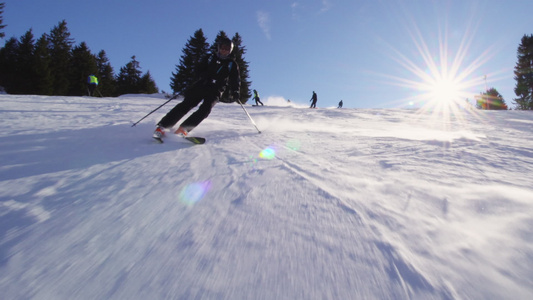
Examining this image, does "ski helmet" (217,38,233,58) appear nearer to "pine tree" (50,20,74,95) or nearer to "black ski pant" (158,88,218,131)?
"black ski pant" (158,88,218,131)

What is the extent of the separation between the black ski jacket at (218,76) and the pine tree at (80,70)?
40.8 metres

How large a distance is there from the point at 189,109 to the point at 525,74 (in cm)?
5691

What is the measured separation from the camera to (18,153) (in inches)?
80.9

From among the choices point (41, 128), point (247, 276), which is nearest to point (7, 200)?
point (247, 276)

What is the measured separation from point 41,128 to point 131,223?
3.29 m

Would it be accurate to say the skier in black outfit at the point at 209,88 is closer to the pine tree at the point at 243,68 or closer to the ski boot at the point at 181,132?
the ski boot at the point at 181,132

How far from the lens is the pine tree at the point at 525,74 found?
37.1 meters

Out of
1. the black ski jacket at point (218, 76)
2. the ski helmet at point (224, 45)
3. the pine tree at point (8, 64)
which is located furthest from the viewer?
the pine tree at point (8, 64)

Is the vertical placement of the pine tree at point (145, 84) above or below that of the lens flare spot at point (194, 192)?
above

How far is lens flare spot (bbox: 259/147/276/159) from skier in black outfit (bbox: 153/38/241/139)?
3.94 ft

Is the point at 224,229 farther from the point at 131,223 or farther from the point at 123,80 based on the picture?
the point at 123,80

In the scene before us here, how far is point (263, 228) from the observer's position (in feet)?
3.69

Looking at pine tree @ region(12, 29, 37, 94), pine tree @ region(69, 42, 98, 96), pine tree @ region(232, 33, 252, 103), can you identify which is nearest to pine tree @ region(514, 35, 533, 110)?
pine tree @ region(232, 33, 252, 103)

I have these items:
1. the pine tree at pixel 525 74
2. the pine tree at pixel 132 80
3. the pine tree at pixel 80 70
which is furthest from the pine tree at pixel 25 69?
the pine tree at pixel 525 74
